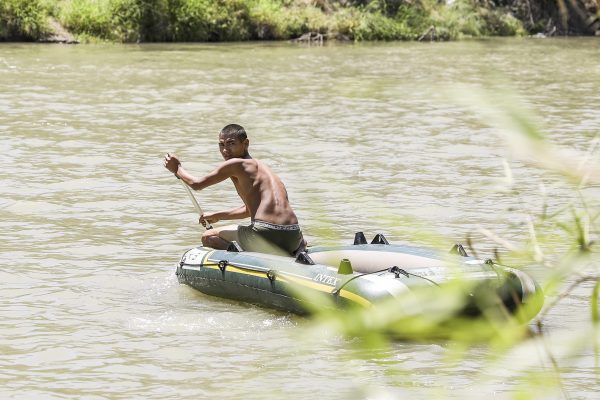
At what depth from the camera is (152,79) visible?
21281 mm

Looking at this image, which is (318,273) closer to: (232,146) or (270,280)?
(270,280)

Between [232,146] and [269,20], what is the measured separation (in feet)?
83.4

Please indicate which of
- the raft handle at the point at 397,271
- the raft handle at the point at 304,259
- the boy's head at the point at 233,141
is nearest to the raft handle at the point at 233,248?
the boy's head at the point at 233,141

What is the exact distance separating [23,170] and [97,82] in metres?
8.63

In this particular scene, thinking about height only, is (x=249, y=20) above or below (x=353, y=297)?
below

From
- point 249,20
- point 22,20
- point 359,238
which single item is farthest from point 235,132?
point 249,20

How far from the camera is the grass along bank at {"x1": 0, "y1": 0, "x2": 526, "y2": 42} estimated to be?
29594 mm

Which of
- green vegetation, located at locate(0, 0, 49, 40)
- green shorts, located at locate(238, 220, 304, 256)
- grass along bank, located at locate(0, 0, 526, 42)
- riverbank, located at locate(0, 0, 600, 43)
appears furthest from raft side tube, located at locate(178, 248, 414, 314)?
grass along bank, located at locate(0, 0, 526, 42)

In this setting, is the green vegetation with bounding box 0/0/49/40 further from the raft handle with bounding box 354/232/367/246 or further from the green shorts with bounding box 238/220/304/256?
the raft handle with bounding box 354/232/367/246

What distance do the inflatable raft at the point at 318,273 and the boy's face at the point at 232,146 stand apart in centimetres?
56

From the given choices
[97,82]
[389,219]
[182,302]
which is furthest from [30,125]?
[389,219]

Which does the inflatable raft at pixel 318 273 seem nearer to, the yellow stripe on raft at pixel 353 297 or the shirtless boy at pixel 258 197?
the yellow stripe on raft at pixel 353 297

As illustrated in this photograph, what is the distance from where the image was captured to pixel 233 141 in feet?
22.8

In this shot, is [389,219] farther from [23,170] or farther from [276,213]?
[23,170]
